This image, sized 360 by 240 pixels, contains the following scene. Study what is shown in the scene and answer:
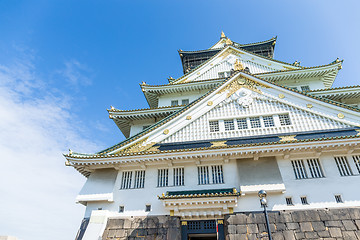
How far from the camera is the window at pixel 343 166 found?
12.3 metres

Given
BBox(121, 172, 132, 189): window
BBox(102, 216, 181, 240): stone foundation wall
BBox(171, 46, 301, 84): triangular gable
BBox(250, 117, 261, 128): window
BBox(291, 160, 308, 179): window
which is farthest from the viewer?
BBox(171, 46, 301, 84): triangular gable

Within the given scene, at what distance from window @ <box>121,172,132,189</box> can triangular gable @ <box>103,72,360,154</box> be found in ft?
5.21

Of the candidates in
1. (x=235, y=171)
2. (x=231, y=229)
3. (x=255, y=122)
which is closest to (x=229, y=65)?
(x=255, y=122)

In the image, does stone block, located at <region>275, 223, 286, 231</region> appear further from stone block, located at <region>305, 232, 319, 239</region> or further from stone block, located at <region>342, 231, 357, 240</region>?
stone block, located at <region>342, 231, 357, 240</region>

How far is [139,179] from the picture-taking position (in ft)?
46.7

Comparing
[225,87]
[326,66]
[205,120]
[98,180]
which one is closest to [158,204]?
[98,180]

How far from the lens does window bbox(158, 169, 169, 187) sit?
45.3 ft

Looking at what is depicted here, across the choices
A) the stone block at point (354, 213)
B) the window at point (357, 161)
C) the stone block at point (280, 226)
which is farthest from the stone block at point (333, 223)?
the window at point (357, 161)

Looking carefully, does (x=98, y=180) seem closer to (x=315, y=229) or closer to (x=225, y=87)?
(x=225, y=87)

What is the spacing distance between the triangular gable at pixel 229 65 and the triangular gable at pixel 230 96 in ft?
24.9

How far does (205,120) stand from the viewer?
15.8 m

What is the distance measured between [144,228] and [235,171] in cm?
654

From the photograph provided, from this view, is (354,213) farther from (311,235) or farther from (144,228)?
(144,228)

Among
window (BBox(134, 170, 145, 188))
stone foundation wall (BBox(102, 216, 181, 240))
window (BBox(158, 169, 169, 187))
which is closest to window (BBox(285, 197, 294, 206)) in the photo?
stone foundation wall (BBox(102, 216, 181, 240))
